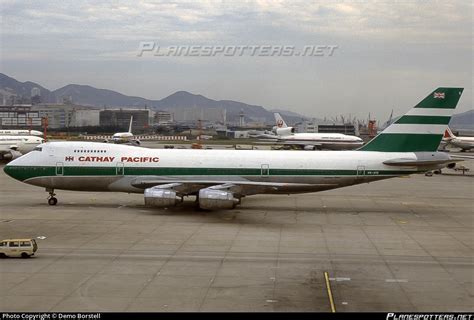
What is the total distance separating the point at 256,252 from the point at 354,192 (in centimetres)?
2420

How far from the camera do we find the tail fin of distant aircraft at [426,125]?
35.7 metres

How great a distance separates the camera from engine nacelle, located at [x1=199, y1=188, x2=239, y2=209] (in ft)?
106

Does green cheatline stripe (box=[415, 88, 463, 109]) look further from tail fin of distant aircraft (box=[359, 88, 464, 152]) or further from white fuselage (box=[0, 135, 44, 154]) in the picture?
white fuselage (box=[0, 135, 44, 154])

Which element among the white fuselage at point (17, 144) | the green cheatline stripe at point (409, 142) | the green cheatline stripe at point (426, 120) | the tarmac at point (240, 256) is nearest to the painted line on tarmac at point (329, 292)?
the tarmac at point (240, 256)

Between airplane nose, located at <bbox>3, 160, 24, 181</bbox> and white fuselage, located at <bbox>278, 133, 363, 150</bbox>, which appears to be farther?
white fuselage, located at <bbox>278, 133, 363, 150</bbox>

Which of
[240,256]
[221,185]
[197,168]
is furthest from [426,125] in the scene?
[240,256]

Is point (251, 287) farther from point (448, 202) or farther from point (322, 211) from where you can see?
point (448, 202)

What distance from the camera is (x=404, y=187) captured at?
51094mm

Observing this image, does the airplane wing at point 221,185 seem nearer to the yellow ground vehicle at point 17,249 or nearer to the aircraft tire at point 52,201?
the aircraft tire at point 52,201

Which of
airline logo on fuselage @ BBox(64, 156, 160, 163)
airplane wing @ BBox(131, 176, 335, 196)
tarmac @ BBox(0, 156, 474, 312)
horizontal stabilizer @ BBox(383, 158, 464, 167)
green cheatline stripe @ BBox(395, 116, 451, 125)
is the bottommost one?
tarmac @ BBox(0, 156, 474, 312)

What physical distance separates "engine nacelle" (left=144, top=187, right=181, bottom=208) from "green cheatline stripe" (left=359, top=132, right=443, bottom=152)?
12.6 metres

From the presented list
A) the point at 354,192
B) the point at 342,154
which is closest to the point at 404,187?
the point at 354,192

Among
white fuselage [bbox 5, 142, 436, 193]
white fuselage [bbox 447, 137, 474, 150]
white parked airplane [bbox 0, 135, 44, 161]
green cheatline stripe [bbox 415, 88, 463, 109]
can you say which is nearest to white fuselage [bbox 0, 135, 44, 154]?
white parked airplane [bbox 0, 135, 44, 161]

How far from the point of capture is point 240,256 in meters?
22.9
